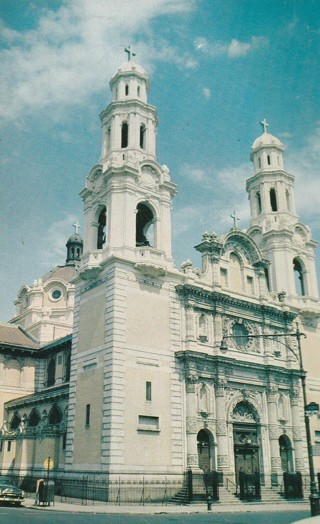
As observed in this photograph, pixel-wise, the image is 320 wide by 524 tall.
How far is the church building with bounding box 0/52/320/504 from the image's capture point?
3400cm

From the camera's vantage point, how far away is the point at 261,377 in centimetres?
4216

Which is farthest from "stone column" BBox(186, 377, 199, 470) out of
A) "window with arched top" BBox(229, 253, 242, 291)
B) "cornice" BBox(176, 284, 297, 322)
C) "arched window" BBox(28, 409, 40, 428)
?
"arched window" BBox(28, 409, 40, 428)

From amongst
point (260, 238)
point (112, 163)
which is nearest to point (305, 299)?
point (260, 238)

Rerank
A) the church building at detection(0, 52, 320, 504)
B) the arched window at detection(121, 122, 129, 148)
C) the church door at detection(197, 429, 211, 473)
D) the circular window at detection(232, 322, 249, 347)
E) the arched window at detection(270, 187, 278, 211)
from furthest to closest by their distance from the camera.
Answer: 1. the arched window at detection(270, 187, 278, 211)
2. the arched window at detection(121, 122, 129, 148)
3. the circular window at detection(232, 322, 249, 347)
4. the church door at detection(197, 429, 211, 473)
5. the church building at detection(0, 52, 320, 504)

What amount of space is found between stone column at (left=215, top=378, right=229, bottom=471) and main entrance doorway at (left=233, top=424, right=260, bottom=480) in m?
1.71

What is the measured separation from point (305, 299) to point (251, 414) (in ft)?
44.7

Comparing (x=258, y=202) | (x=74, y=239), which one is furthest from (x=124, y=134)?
(x=74, y=239)

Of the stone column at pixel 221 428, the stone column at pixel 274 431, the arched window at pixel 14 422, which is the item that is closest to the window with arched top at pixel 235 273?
the stone column at pixel 274 431

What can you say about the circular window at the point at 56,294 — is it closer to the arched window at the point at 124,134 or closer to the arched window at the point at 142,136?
the arched window at the point at 124,134

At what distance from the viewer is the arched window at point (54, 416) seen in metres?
40.7

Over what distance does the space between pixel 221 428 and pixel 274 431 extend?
5.79 meters

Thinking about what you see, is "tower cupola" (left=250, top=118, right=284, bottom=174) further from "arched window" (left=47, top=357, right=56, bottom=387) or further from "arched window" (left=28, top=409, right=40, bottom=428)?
"arched window" (left=28, top=409, right=40, bottom=428)

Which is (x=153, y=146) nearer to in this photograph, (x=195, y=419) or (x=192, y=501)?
(x=195, y=419)

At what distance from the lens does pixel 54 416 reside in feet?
136
